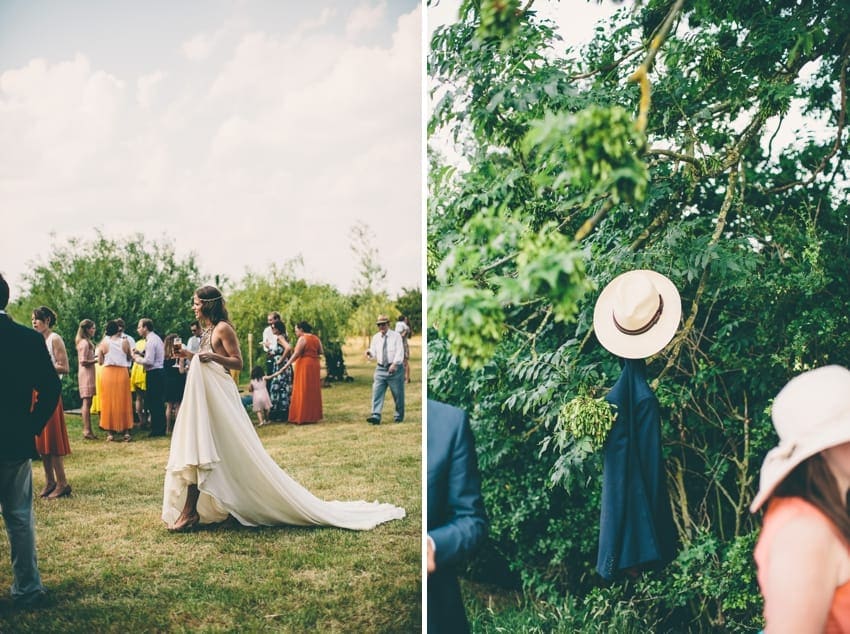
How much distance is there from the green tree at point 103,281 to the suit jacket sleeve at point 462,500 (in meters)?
1.86

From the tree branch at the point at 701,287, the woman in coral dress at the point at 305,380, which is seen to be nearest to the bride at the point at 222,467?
the woman in coral dress at the point at 305,380

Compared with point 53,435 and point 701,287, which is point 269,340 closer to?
point 53,435

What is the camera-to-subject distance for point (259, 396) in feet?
13.1

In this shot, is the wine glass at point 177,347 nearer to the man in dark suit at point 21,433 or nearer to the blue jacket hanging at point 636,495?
the man in dark suit at point 21,433

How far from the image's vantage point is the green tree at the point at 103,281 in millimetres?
3650

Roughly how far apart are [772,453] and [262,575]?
8.33 feet

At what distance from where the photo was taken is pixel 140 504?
366cm

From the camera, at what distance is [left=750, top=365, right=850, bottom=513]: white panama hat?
7.97 ft

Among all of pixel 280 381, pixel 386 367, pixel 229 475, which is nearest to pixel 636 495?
pixel 386 367

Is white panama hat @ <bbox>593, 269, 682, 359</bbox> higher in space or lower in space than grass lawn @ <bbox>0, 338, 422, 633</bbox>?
higher

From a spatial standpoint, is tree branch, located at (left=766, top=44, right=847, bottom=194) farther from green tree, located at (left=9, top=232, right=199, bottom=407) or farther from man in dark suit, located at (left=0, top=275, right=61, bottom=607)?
man in dark suit, located at (left=0, top=275, right=61, bottom=607)

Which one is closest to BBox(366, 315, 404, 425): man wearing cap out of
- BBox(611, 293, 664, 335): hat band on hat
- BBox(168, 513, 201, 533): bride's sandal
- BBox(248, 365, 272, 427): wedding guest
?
BBox(248, 365, 272, 427): wedding guest

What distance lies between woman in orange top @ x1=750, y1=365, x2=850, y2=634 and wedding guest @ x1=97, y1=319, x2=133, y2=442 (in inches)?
120

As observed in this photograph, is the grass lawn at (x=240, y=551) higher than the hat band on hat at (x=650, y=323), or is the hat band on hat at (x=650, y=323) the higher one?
the hat band on hat at (x=650, y=323)
